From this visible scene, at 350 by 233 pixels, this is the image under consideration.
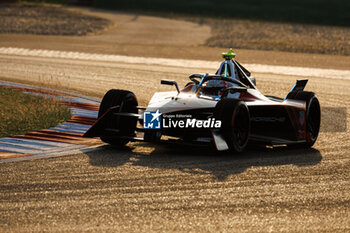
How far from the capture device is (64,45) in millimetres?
26344

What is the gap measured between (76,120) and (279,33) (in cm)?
2377

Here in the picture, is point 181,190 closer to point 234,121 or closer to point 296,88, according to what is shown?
point 234,121

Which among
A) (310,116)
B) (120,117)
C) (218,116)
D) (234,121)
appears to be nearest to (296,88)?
(310,116)

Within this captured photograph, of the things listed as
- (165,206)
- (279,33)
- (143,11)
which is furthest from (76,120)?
(143,11)

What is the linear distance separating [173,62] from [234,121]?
46.8 ft

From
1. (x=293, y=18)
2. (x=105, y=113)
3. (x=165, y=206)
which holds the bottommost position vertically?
(x=165, y=206)

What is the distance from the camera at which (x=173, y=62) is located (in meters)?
22.2

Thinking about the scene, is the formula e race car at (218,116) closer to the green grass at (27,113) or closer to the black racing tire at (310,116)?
the black racing tire at (310,116)

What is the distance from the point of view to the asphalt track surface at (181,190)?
569 cm

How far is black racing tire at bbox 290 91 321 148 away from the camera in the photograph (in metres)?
9.32

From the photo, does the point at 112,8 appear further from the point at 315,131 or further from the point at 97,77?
the point at 315,131

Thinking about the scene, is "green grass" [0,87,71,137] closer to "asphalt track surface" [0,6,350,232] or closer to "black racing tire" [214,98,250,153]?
"asphalt track surface" [0,6,350,232]

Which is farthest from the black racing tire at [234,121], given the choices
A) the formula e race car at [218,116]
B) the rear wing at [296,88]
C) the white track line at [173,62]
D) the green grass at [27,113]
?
the white track line at [173,62]

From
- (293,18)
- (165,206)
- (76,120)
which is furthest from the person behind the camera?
(293,18)
